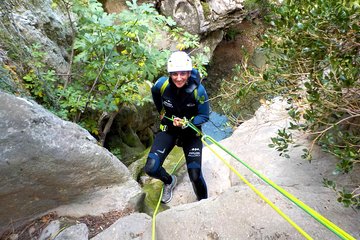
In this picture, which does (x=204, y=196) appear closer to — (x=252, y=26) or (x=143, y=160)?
(x=143, y=160)

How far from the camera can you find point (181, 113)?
3.99 m

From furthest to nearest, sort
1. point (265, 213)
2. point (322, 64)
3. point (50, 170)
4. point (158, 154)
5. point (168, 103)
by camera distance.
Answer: point (158, 154), point (168, 103), point (50, 170), point (265, 213), point (322, 64)

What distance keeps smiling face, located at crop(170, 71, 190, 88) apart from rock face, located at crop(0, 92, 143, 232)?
123 centimetres

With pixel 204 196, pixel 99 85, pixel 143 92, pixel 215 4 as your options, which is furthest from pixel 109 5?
pixel 204 196

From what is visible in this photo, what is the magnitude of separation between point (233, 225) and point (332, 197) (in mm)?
1071

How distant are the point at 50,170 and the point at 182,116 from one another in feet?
5.99

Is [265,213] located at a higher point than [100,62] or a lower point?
lower

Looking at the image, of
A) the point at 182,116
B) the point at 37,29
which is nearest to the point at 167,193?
the point at 182,116

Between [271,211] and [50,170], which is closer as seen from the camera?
[271,211]

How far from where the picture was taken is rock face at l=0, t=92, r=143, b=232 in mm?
2664

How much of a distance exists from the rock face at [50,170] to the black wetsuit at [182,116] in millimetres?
686

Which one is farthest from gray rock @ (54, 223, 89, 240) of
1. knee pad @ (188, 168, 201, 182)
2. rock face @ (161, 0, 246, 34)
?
rock face @ (161, 0, 246, 34)

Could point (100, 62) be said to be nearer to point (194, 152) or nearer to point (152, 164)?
point (152, 164)

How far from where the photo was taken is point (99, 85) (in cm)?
488
